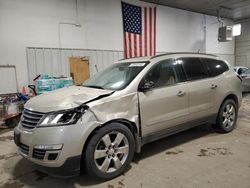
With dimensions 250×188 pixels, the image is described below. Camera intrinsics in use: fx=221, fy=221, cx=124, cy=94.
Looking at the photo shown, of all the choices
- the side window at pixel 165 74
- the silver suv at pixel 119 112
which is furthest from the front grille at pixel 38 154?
the side window at pixel 165 74

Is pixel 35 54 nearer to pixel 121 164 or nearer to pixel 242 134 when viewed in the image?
pixel 121 164

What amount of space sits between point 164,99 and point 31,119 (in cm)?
169

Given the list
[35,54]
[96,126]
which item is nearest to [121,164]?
[96,126]

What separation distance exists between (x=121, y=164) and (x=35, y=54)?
4.94m

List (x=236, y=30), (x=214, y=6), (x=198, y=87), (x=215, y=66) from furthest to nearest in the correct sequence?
(x=236, y=30)
(x=214, y=6)
(x=215, y=66)
(x=198, y=87)

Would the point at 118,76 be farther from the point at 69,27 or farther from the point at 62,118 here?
the point at 69,27

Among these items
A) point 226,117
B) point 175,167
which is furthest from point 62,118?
point 226,117

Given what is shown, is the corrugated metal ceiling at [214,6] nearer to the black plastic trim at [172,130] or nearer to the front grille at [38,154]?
the black plastic trim at [172,130]

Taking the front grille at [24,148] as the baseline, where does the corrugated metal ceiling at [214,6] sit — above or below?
above

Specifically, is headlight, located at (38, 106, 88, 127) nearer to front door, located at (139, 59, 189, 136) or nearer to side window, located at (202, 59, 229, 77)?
front door, located at (139, 59, 189, 136)

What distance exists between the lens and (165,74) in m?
3.20

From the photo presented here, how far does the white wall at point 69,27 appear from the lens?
603cm

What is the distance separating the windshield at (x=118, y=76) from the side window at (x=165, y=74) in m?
0.16

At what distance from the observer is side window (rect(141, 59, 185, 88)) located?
3035 mm
